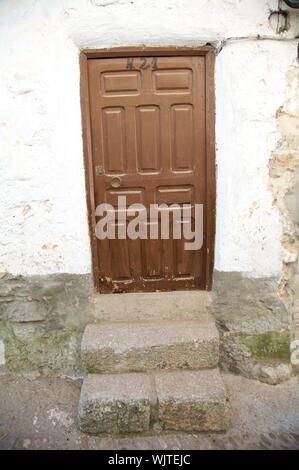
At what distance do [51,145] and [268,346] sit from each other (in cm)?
233

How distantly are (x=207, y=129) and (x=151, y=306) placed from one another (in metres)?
1.49

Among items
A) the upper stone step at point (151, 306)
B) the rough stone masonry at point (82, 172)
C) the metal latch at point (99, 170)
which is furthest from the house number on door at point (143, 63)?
the upper stone step at point (151, 306)

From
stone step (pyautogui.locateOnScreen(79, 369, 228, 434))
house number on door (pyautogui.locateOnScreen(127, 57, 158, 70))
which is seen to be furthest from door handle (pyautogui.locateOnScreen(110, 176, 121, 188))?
stone step (pyautogui.locateOnScreen(79, 369, 228, 434))

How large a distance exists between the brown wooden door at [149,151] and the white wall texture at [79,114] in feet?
0.51

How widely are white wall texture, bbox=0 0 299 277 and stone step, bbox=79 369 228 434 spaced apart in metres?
0.97

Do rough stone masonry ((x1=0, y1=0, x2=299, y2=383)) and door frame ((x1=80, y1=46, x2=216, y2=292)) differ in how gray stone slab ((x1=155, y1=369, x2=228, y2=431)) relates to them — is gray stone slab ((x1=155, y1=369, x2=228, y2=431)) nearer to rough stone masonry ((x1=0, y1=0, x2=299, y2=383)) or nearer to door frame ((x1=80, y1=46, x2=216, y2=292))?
rough stone masonry ((x1=0, y1=0, x2=299, y2=383))

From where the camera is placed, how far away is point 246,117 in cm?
273

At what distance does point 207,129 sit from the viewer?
9.43ft

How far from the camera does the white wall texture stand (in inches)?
103

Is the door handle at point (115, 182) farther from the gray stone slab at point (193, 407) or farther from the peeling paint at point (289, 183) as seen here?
the gray stone slab at point (193, 407)

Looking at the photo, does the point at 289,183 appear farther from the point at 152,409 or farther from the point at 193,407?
the point at 152,409

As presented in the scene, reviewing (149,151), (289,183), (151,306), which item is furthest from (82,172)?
(289,183)

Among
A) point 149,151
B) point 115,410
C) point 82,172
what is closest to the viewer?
point 115,410
